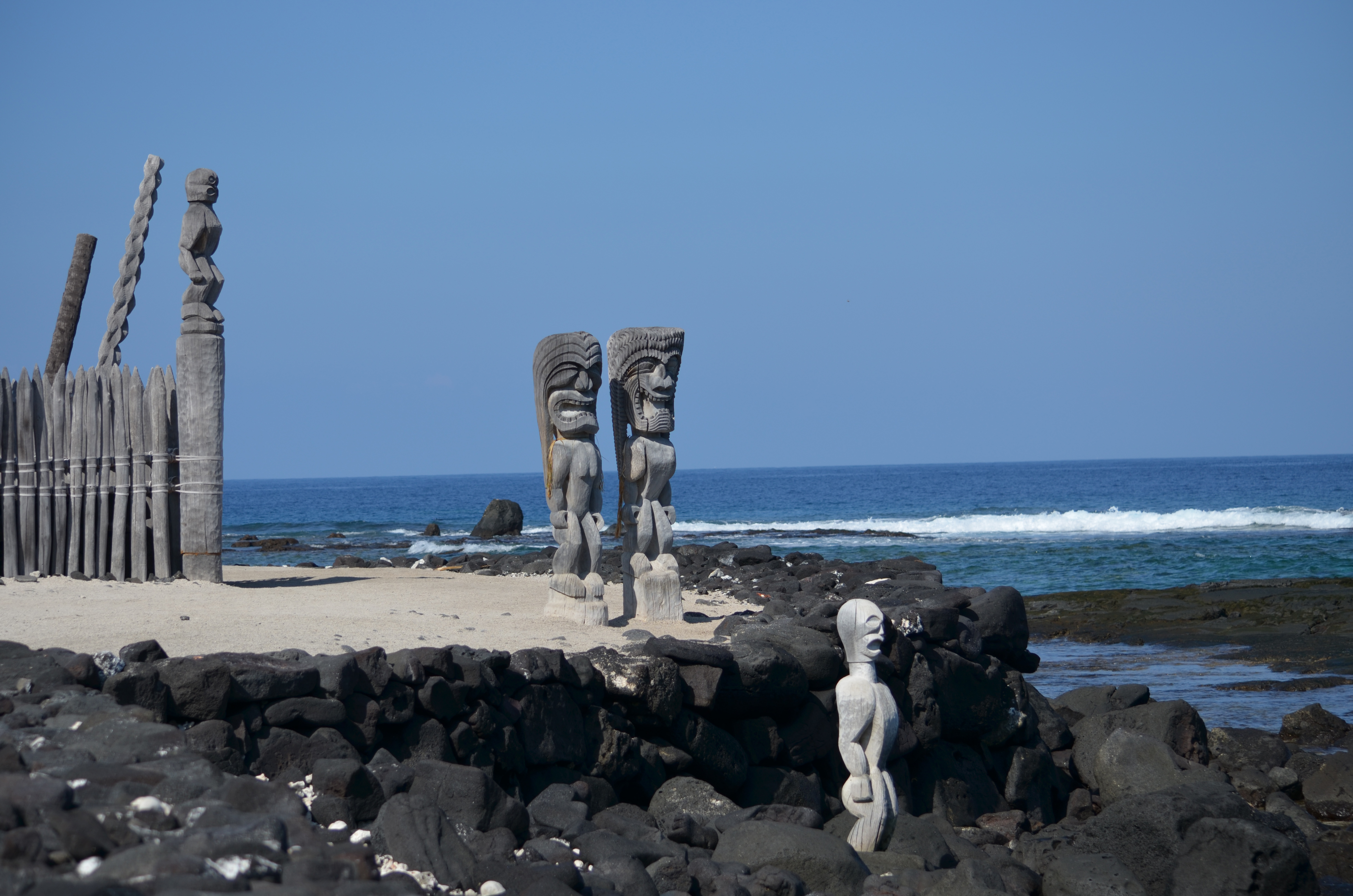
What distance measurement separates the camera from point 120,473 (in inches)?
419

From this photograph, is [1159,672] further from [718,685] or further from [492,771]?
[492,771]

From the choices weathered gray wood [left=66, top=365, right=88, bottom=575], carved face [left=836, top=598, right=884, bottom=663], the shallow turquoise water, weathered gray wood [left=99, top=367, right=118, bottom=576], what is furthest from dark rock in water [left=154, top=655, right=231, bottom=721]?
the shallow turquoise water

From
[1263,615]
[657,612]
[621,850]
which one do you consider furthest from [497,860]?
[1263,615]

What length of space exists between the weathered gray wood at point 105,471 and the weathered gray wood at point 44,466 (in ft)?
1.84


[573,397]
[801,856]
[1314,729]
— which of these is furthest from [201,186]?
[1314,729]

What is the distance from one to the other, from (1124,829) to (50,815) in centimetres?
671

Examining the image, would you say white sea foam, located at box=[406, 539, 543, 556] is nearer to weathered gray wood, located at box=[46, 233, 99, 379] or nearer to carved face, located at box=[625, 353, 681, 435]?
weathered gray wood, located at box=[46, 233, 99, 379]

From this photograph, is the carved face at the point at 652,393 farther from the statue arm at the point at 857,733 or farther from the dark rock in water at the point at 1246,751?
the dark rock in water at the point at 1246,751

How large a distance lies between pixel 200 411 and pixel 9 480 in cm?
207

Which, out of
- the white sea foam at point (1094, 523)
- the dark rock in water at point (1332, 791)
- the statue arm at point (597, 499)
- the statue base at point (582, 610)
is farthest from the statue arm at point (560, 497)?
the white sea foam at point (1094, 523)

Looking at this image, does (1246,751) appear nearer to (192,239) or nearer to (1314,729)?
(1314,729)

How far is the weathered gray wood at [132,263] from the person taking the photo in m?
13.6

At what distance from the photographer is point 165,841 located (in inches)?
151

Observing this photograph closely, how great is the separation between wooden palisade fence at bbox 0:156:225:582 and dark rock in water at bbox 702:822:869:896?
642 centimetres
